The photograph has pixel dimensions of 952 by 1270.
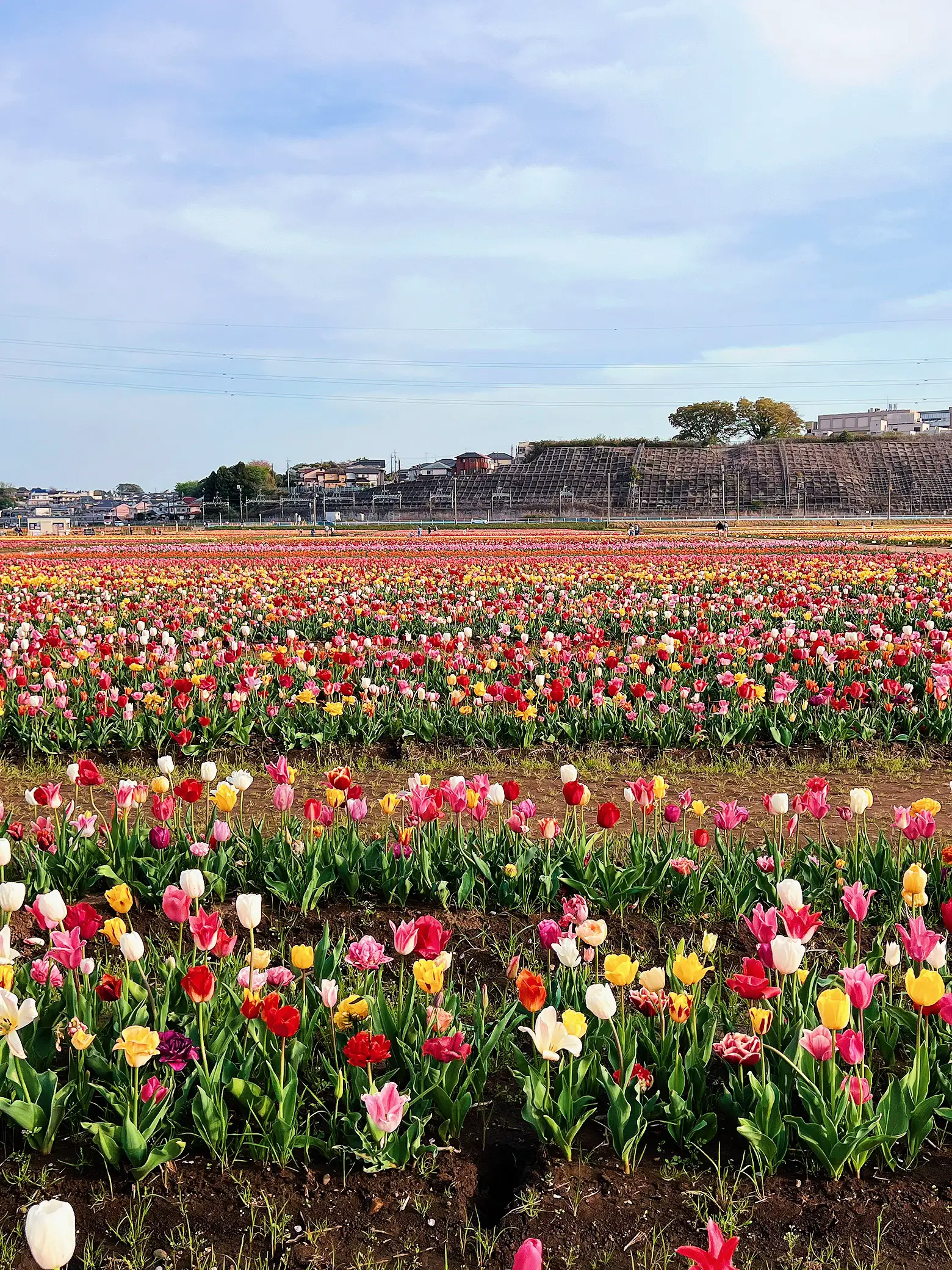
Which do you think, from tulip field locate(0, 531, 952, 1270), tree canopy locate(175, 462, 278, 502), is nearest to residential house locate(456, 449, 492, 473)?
tree canopy locate(175, 462, 278, 502)

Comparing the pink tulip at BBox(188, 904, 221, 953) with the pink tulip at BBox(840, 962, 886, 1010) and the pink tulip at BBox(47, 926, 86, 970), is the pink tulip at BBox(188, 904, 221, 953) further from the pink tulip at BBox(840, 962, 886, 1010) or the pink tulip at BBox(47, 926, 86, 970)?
the pink tulip at BBox(840, 962, 886, 1010)

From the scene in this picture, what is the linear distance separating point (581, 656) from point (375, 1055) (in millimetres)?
6951

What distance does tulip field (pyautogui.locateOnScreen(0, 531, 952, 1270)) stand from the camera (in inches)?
104

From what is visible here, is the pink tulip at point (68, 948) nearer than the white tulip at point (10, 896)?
Yes

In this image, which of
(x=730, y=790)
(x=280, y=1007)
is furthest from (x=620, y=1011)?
(x=730, y=790)

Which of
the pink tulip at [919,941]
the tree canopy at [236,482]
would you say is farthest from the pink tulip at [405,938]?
the tree canopy at [236,482]

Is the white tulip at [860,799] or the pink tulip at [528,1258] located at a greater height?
the white tulip at [860,799]

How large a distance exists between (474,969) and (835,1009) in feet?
5.82

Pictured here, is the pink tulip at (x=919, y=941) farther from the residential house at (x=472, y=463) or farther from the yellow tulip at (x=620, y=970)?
the residential house at (x=472, y=463)

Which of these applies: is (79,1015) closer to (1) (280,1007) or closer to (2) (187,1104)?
(2) (187,1104)

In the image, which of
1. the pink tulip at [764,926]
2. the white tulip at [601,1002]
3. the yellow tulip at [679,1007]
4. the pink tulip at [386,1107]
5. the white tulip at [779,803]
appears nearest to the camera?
the pink tulip at [386,1107]

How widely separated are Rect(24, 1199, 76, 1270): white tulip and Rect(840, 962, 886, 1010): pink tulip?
1.88 meters

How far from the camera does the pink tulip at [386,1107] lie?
8.25 ft

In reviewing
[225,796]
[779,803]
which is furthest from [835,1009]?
[225,796]
